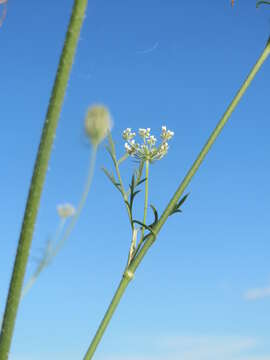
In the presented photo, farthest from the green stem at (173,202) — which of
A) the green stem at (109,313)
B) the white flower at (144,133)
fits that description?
the white flower at (144,133)

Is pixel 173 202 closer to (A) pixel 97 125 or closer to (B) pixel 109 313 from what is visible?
(B) pixel 109 313

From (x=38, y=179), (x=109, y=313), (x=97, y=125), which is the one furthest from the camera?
(x=97, y=125)

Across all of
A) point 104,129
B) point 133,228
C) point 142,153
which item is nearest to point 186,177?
point 133,228

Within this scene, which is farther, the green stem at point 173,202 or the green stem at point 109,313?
the green stem at point 173,202

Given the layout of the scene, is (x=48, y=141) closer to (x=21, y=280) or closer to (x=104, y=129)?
(x=21, y=280)

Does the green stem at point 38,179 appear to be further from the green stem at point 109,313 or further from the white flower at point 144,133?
the white flower at point 144,133

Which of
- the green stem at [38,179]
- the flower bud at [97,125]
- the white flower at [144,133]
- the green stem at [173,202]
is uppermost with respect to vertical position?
the white flower at [144,133]

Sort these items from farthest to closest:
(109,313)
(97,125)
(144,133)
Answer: (144,133) → (97,125) → (109,313)

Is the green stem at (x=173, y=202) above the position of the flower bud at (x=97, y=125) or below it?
below

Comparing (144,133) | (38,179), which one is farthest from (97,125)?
(38,179)
